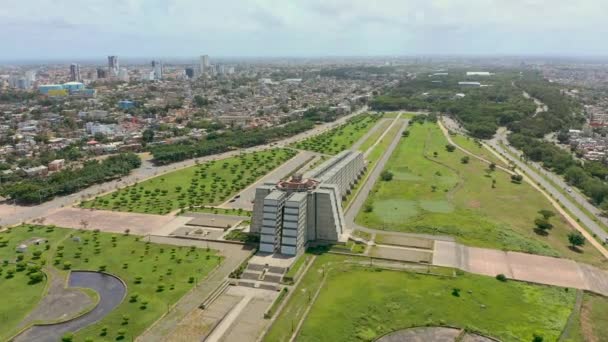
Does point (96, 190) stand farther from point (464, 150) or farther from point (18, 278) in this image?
point (464, 150)

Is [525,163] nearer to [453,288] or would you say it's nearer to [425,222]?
[425,222]

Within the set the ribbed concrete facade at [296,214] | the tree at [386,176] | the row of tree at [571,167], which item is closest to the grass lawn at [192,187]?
the ribbed concrete facade at [296,214]

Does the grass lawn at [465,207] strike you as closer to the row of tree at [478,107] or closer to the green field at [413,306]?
the green field at [413,306]

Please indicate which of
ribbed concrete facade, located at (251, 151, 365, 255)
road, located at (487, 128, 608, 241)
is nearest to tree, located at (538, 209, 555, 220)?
road, located at (487, 128, 608, 241)

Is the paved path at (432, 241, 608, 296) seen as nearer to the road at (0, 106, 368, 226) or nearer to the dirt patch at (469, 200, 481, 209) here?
the dirt patch at (469, 200, 481, 209)

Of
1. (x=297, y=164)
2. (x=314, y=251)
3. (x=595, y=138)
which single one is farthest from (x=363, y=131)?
(x=314, y=251)
